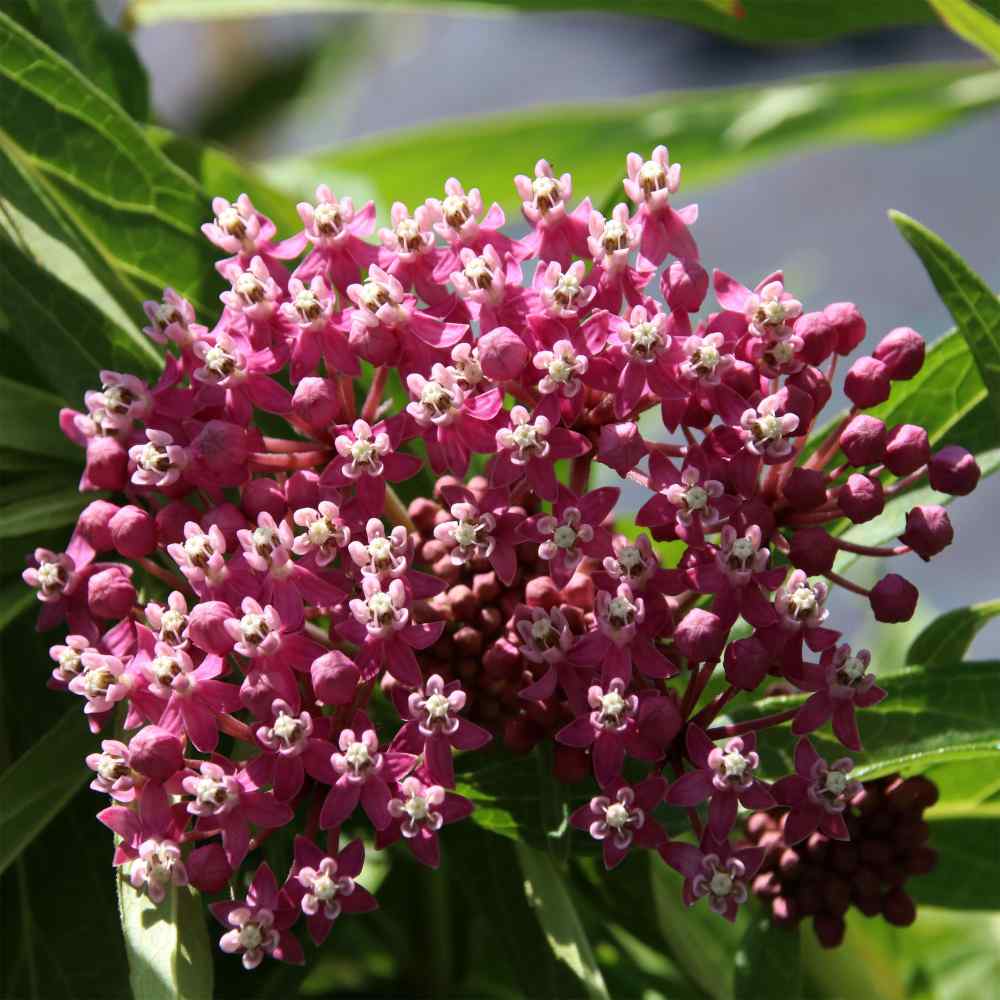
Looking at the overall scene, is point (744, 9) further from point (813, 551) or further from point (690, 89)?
point (690, 89)

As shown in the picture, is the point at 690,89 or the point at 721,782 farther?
the point at 690,89

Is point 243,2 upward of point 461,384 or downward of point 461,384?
upward

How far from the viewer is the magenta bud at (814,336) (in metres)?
0.81

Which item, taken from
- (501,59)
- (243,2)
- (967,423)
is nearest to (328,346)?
(967,423)

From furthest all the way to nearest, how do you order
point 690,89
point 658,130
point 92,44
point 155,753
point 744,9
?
1. point 690,89
2. point 658,130
3. point 744,9
4. point 92,44
5. point 155,753

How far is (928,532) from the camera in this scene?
2.70 ft

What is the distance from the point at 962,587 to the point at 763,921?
348cm

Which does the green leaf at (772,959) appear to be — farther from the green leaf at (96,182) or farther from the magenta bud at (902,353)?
the green leaf at (96,182)

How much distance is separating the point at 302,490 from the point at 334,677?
119mm

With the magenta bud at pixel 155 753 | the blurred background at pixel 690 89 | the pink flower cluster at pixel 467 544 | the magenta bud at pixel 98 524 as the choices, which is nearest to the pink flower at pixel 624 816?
the pink flower cluster at pixel 467 544

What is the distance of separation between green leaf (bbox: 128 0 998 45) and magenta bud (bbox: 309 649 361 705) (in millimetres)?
754

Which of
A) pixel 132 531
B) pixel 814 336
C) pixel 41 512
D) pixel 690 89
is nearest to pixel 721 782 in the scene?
pixel 814 336

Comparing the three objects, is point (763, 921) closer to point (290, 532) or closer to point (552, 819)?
point (552, 819)

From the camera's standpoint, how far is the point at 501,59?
6098 millimetres
